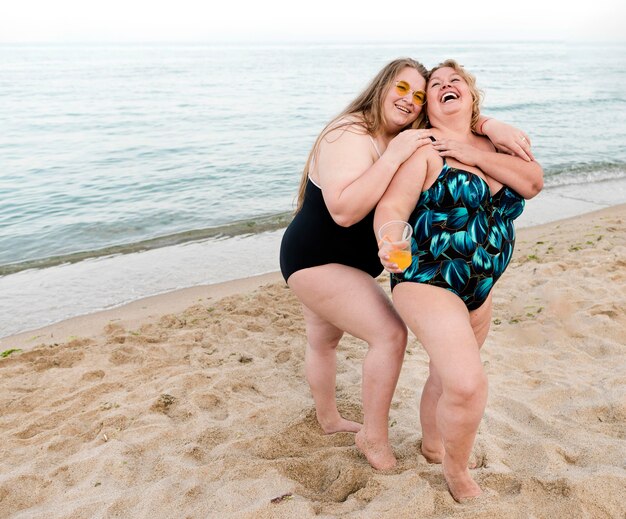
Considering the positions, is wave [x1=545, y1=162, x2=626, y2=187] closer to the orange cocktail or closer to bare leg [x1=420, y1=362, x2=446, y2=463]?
bare leg [x1=420, y1=362, x2=446, y2=463]

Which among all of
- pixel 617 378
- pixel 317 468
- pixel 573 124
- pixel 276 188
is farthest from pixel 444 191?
pixel 573 124

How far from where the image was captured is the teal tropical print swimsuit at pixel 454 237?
Result: 2.59m

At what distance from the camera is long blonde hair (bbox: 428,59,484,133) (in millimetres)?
2904

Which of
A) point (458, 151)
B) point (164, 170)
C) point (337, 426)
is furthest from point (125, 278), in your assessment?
point (164, 170)

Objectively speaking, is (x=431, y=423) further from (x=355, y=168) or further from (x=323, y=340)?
(x=355, y=168)

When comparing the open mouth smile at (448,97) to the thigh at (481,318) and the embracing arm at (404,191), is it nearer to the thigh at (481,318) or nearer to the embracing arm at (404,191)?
the embracing arm at (404,191)

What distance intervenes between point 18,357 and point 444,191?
4000mm

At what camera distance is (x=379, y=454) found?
3072 millimetres

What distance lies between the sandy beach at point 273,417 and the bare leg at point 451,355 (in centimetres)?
36

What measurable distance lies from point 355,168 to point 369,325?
2.41ft

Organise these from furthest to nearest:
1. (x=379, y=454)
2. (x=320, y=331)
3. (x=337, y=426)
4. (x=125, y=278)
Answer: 1. (x=125, y=278)
2. (x=337, y=426)
3. (x=320, y=331)
4. (x=379, y=454)

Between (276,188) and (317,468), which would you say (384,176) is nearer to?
(317,468)

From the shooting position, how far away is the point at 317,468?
3182 millimetres

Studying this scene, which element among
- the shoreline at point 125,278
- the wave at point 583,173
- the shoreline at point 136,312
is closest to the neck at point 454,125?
the shoreline at point 136,312
